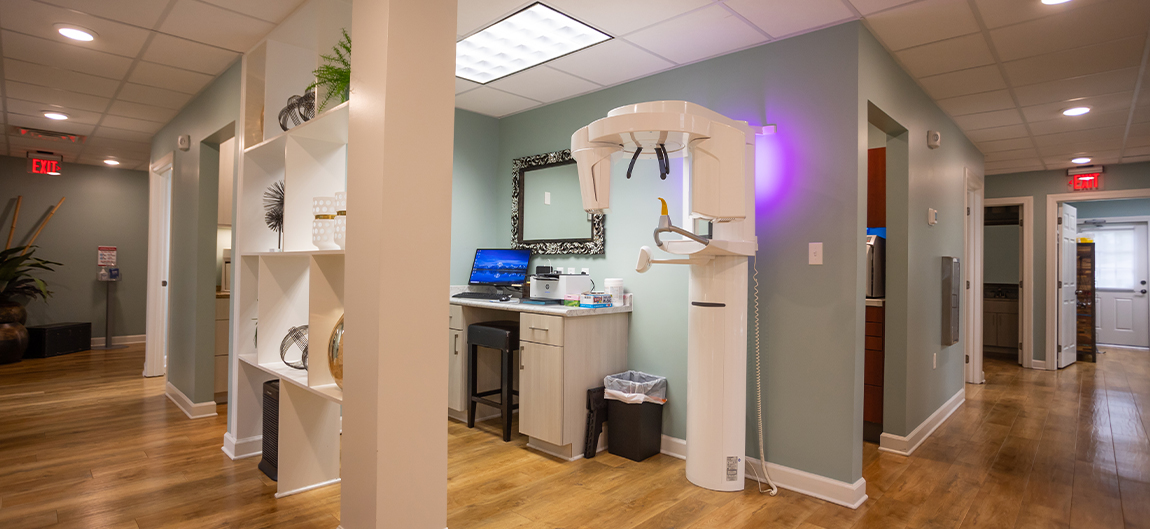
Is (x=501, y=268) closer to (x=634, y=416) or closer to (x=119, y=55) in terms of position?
(x=634, y=416)

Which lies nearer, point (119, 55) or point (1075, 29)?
point (1075, 29)

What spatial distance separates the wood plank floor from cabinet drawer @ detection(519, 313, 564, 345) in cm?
68

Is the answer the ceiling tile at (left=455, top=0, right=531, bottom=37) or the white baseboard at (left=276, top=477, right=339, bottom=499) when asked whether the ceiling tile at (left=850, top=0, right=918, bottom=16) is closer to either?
the ceiling tile at (left=455, top=0, right=531, bottom=37)

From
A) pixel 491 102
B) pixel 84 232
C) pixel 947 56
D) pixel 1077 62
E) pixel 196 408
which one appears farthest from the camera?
pixel 84 232

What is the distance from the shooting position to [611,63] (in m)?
3.28

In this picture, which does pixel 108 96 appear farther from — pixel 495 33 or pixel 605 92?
pixel 605 92

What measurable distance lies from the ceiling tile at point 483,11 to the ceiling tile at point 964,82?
101 inches

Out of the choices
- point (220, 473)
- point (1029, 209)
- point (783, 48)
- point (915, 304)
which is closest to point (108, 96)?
point (220, 473)

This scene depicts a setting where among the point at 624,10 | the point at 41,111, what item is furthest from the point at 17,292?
the point at 624,10

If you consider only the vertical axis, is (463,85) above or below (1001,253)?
above

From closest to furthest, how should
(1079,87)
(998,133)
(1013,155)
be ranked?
1. (1079,87)
2. (998,133)
3. (1013,155)

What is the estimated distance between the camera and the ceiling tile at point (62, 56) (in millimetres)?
3156

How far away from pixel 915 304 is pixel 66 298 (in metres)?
9.05

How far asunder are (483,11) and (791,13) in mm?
1474
